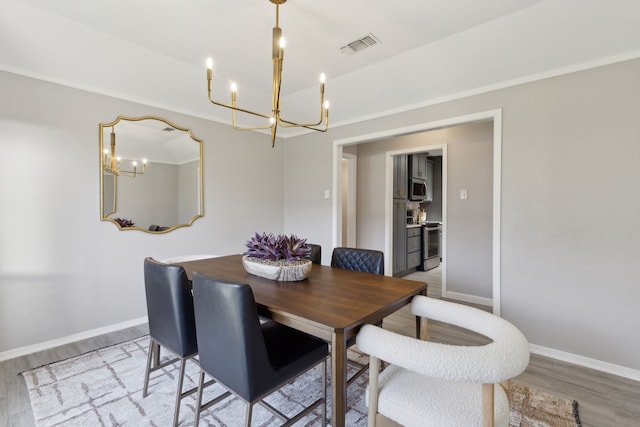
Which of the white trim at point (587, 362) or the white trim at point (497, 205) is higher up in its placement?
the white trim at point (497, 205)

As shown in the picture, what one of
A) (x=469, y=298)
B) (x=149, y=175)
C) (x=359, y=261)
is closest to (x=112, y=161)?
(x=149, y=175)

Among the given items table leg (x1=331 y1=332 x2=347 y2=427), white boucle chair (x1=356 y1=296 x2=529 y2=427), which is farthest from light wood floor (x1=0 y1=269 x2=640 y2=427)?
table leg (x1=331 y1=332 x2=347 y2=427)

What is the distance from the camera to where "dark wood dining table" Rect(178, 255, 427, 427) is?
43.3 inches

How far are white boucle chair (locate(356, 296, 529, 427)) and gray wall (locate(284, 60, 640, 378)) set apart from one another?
63.7 inches

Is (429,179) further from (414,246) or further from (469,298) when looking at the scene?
(469,298)

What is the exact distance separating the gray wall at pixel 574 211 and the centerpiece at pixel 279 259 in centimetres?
191

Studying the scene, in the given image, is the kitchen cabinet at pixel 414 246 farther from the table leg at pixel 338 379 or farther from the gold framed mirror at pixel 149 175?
the table leg at pixel 338 379

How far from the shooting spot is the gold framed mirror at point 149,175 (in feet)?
9.17

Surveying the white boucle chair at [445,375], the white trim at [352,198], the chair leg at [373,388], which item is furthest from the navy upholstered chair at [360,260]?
the white trim at [352,198]

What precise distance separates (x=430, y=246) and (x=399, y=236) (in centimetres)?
119

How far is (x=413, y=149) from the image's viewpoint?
4.38 m

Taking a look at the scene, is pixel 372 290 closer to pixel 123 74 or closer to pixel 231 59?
pixel 231 59

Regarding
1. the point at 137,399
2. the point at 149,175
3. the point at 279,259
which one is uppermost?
the point at 149,175

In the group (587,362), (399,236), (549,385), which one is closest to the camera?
(549,385)
